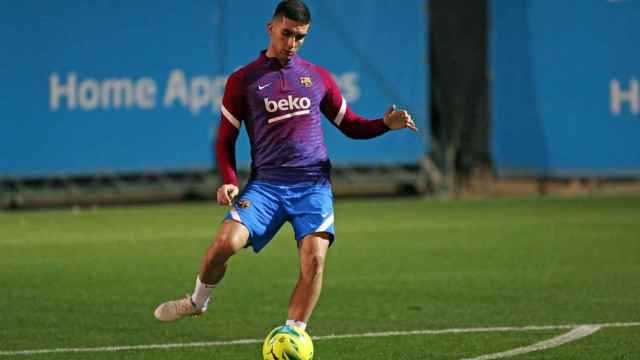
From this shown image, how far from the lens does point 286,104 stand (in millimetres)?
8977

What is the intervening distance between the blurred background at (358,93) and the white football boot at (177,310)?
1176 centimetres

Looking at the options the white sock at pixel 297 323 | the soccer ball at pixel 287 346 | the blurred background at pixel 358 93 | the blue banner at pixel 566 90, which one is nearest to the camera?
the soccer ball at pixel 287 346

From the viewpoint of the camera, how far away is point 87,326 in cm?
1041

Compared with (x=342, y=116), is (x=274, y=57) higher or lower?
higher

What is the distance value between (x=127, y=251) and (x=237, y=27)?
21.5ft

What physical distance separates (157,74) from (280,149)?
12639 mm

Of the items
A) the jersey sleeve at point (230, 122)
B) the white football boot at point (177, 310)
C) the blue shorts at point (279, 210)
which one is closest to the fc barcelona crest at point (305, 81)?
the jersey sleeve at point (230, 122)

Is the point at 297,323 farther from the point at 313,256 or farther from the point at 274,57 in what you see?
the point at 274,57

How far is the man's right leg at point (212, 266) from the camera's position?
8766 mm

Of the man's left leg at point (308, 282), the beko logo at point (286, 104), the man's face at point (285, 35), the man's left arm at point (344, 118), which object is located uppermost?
the man's face at point (285, 35)

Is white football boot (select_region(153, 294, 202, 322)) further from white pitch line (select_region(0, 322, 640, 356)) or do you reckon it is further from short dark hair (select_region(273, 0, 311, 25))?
short dark hair (select_region(273, 0, 311, 25))

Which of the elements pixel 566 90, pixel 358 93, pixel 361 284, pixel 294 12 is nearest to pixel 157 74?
pixel 358 93

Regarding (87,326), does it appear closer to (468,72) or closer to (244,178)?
(244,178)

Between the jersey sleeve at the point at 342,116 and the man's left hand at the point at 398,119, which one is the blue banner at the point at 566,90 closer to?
the jersey sleeve at the point at 342,116
